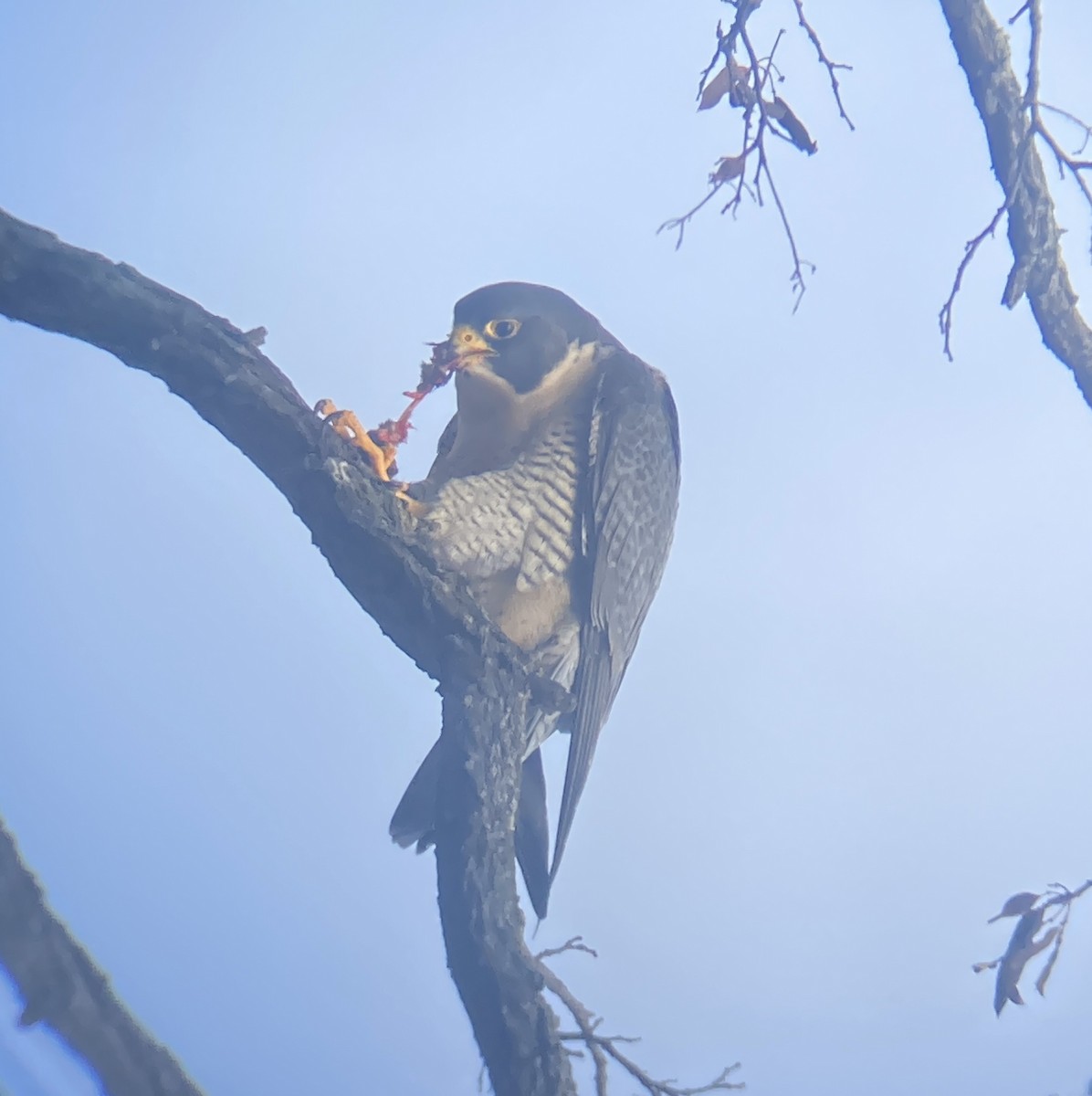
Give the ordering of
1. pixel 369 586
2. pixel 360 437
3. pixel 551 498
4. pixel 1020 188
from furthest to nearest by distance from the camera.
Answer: pixel 551 498, pixel 1020 188, pixel 360 437, pixel 369 586

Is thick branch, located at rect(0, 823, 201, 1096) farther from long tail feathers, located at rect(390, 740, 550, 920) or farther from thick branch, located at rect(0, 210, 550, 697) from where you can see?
thick branch, located at rect(0, 210, 550, 697)

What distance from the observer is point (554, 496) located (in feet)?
5.63

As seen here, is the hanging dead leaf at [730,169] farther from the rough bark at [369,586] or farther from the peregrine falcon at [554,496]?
the rough bark at [369,586]

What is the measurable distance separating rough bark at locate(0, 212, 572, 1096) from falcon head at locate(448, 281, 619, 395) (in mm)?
522

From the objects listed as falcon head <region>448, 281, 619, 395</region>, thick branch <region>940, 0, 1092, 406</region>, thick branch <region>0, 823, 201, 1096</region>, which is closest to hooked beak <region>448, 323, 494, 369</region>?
falcon head <region>448, 281, 619, 395</region>

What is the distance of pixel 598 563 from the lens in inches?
67.6

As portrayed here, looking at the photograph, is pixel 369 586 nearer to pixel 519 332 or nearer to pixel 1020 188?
pixel 519 332

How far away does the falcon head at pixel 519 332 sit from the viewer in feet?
5.67

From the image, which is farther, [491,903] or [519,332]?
[519,332]

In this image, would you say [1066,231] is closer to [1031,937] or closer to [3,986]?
[1031,937]

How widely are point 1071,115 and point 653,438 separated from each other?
0.89 m

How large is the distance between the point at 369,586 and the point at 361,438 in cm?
27

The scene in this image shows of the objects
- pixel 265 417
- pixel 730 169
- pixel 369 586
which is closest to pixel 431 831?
pixel 369 586

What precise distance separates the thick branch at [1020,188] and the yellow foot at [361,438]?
3.44 ft
